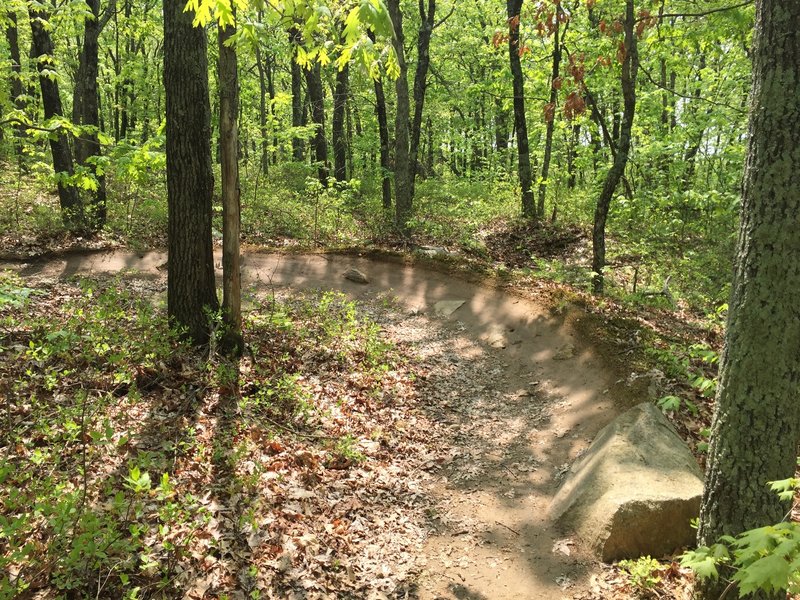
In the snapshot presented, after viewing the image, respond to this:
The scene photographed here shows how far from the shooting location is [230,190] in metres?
6.98

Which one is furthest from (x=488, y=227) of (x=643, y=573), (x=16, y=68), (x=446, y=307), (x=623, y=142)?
(x=16, y=68)

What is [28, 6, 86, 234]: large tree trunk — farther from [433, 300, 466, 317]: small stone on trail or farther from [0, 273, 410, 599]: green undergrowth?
[433, 300, 466, 317]: small stone on trail

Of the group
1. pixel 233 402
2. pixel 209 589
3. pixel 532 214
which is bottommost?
pixel 209 589

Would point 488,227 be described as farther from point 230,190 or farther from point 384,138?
point 230,190

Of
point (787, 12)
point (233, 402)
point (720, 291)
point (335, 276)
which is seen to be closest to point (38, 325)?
point (233, 402)

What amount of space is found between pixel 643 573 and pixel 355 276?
31.6 ft

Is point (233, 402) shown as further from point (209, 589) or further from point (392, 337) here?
point (392, 337)

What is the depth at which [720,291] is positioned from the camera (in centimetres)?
1084

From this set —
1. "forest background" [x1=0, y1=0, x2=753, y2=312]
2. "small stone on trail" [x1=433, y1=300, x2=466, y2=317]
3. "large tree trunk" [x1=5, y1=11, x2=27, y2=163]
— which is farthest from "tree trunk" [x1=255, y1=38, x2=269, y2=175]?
"small stone on trail" [x1=433, y1=300, x2=466, y2=317]

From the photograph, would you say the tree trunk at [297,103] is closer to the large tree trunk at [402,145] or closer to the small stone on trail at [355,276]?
the large tree trunk at [402,145]

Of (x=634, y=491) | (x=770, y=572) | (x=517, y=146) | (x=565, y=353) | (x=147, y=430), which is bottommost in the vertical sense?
(x=634, y=491)

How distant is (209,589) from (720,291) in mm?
10912

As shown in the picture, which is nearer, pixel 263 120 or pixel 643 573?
pixel 643 573

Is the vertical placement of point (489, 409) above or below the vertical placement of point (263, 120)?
below
